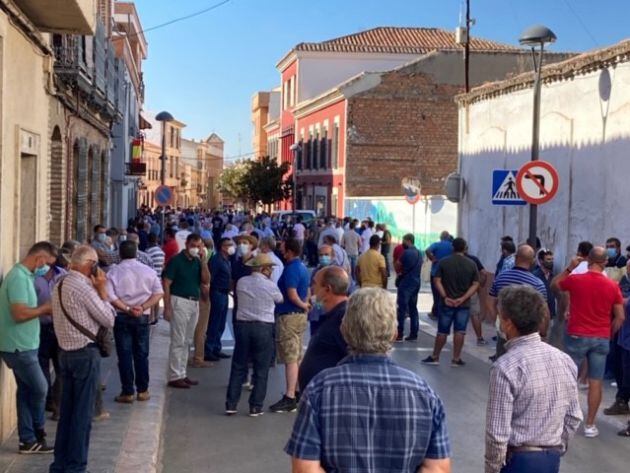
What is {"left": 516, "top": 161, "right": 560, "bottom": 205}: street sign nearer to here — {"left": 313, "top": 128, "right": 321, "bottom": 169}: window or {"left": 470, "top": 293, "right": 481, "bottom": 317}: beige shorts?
{"left": 470, "top": 293, "right": 481, "bottom": 317}: beige shorts

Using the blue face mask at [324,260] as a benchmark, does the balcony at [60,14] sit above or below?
above

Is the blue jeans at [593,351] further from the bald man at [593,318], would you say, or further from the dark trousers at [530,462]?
the dark trousers at [530,462]

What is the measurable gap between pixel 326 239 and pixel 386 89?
26.7 metres

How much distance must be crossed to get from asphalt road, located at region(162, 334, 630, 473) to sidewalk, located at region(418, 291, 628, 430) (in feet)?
0.90

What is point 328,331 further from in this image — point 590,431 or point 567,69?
point 567,69

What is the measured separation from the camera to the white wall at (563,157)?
1380 centimetres

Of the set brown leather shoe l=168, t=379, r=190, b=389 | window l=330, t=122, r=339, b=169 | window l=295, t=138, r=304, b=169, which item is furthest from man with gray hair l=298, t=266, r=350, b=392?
window l=295, t=138, r=304, b=169

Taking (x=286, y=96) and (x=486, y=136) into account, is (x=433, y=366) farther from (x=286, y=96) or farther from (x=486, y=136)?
(x=286, y=96)

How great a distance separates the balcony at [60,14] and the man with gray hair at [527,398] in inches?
227

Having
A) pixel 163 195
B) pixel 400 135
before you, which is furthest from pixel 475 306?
pixel 400 135

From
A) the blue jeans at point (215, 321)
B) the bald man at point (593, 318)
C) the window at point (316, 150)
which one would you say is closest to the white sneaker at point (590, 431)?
the bald man at point (593, 318)

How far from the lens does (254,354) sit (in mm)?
9930

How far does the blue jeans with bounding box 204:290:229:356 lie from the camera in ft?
43.8

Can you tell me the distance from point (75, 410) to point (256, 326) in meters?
2.94
